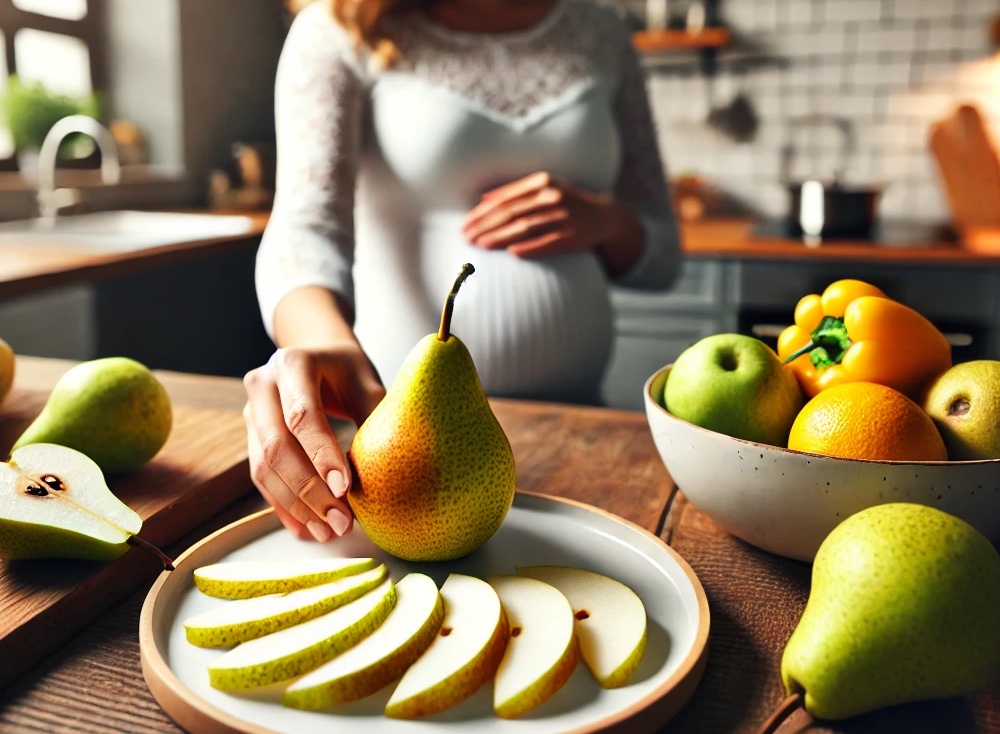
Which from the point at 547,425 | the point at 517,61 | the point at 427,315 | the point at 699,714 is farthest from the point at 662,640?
the point at 517,61

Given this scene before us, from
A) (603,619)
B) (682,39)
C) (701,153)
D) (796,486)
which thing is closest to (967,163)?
(701,153)

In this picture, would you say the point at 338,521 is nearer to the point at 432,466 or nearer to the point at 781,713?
the point at 432,466

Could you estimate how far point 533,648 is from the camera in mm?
411

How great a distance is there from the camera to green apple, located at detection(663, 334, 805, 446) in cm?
54

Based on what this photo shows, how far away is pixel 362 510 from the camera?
1.66 ft

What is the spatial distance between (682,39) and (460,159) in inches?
73.6

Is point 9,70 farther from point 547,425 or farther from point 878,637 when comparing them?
point 878,637

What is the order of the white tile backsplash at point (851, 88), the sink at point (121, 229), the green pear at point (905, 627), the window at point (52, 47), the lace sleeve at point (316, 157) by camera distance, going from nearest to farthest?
the green pear at point (905, 627)
the lace sleeve at point (316, 157)
the sink at point (121, 229)
the window at point (52, 47)
the white tile backsplash at point (851, 88)

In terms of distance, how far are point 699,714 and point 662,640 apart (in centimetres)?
5

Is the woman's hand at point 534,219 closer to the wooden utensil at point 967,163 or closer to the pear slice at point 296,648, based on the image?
the pear slice at point 296,648

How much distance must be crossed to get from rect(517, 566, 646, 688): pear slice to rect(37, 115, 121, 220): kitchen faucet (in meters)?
2.14

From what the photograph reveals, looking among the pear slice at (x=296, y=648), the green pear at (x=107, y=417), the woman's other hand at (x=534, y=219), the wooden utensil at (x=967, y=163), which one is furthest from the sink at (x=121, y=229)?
the wooden utensil at (x=967, y=163)

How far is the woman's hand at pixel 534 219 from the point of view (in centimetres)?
110

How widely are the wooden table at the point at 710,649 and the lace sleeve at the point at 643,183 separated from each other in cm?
61
